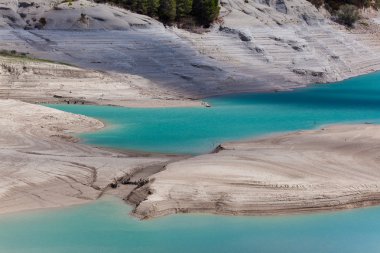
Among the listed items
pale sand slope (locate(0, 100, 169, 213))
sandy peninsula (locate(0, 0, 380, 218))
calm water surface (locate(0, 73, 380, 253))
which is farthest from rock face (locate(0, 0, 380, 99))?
calm water surface (locate(0, 73, 380, 253))

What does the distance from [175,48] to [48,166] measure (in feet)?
95.9

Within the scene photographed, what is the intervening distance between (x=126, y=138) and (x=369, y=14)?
192 ft

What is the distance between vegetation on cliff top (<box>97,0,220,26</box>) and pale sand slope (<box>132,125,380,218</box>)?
3151 cm

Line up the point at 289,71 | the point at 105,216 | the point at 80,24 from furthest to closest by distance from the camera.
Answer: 1. the point at 289,71
2. the point at 80,24
3. the point at 105,216

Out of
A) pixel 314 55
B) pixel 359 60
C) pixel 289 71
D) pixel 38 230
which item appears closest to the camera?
pixel 38 230

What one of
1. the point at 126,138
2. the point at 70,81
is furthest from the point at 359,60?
the point at 126,138

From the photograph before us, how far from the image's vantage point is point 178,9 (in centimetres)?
5712

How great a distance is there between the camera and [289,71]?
5578 cm

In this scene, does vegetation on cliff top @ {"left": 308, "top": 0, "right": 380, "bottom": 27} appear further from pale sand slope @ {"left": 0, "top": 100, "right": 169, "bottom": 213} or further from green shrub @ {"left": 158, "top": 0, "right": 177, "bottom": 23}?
pale sand slope @ {"left": 0, "top": 100, "right": 169, "bottom": 213}

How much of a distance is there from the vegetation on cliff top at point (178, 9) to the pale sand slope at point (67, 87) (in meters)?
12.5

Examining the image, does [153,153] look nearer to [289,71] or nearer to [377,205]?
[377,205]

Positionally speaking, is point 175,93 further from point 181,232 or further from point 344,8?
point 344,8

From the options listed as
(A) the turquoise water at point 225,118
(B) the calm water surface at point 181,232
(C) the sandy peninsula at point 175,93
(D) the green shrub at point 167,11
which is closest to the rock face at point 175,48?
(C) the sandy peninsula at point 175,93

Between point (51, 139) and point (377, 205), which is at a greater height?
point (377, 205)
